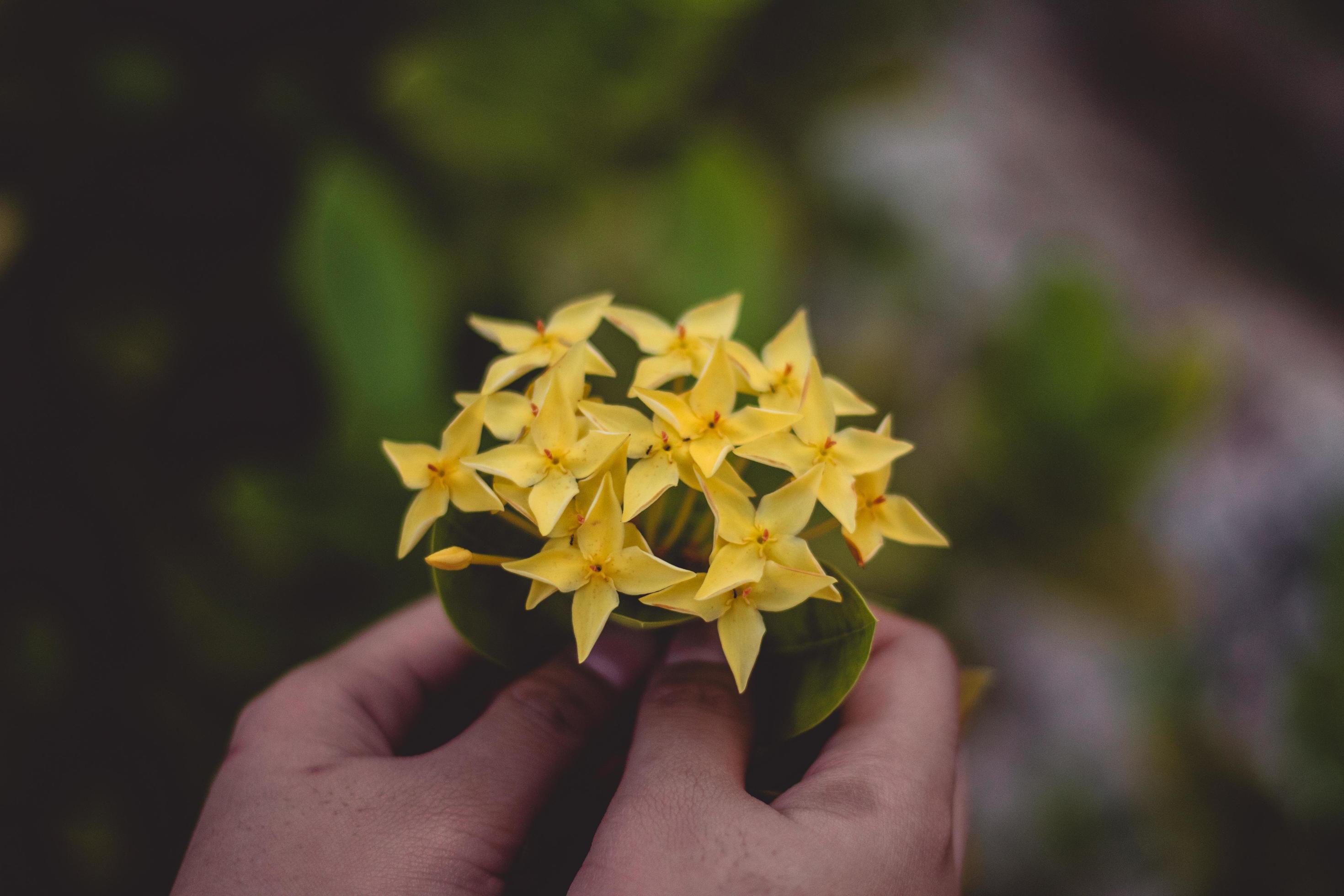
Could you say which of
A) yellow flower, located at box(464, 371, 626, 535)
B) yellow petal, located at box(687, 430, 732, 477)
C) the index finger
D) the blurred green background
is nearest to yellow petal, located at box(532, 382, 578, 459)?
yellow flower, located at box(464, 371, 626, 535)

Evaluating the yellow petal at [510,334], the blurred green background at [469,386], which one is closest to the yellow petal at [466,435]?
the yellow petal at [510,334]

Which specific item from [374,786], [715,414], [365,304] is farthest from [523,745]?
[365,304]

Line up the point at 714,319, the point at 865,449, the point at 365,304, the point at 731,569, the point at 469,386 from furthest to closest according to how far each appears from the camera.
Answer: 1. the point at 469,386
2. the point at 365,304
3. the point at 714,319
4. the point at 865,449
5. the point at 731,569

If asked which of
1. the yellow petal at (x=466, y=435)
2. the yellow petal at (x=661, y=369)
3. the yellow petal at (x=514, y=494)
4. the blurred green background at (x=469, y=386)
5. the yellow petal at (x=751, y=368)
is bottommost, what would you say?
the blurred green background at (x=469, y=386)

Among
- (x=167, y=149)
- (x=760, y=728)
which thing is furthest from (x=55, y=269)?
(x=760, y=728)

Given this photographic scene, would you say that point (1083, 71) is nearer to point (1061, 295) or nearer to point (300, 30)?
point (1061, 295)

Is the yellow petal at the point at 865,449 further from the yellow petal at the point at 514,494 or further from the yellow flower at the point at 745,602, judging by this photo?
the yellow petal at the point at 514,494

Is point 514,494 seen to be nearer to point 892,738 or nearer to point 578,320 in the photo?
point 578,320
